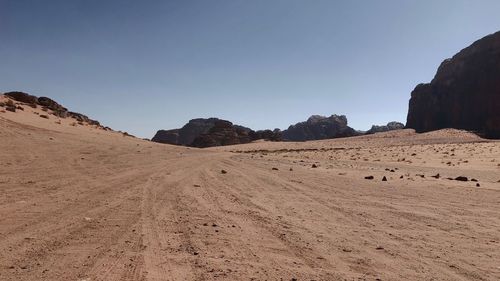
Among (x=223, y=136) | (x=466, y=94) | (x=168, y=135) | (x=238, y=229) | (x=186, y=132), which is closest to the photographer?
(x=238, y=229)

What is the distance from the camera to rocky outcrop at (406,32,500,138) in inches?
3637

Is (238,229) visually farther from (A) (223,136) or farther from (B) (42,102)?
(A) (223,136)

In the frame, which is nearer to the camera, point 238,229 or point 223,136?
point 238,229

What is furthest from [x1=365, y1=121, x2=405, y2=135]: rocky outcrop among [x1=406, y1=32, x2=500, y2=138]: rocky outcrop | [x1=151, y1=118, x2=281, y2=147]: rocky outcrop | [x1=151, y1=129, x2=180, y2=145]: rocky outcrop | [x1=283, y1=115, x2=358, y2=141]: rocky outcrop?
[x1=151, y1=129, x2=180, y2=145]: rocky outcrop

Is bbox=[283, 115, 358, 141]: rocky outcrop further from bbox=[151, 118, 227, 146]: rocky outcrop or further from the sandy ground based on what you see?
the sandy ground

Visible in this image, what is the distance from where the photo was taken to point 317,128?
17150cm

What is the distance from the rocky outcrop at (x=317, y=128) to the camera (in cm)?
16850

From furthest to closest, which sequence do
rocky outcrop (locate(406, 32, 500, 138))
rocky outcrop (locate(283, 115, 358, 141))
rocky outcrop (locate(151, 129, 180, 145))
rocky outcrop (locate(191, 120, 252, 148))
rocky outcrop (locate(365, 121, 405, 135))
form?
rocky outcrop (locate(283, 115, 358, 141))
rocky outcrop (locate(151, 129, 180, 145))
rocky outcrop (locate(365, 121, 405, 135))
rocky outcrop (locate(191, 120, 252, 148))
rocky outcrop (locate(406, 32, 500, 138))

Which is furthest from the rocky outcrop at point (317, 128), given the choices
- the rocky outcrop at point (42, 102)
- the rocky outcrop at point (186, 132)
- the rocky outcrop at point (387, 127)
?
the rocky outcrop at point (42, 102)

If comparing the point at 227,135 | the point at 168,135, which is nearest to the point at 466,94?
the point at 227,135

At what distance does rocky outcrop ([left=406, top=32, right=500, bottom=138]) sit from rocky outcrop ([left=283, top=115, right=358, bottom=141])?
5315 cm

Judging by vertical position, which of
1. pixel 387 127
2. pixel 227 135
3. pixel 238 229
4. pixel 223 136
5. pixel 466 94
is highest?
Result: pixel 466 94

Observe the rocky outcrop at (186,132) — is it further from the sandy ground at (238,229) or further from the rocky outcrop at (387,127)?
the sandy ground at (238,229)

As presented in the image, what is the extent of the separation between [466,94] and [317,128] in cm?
7595
